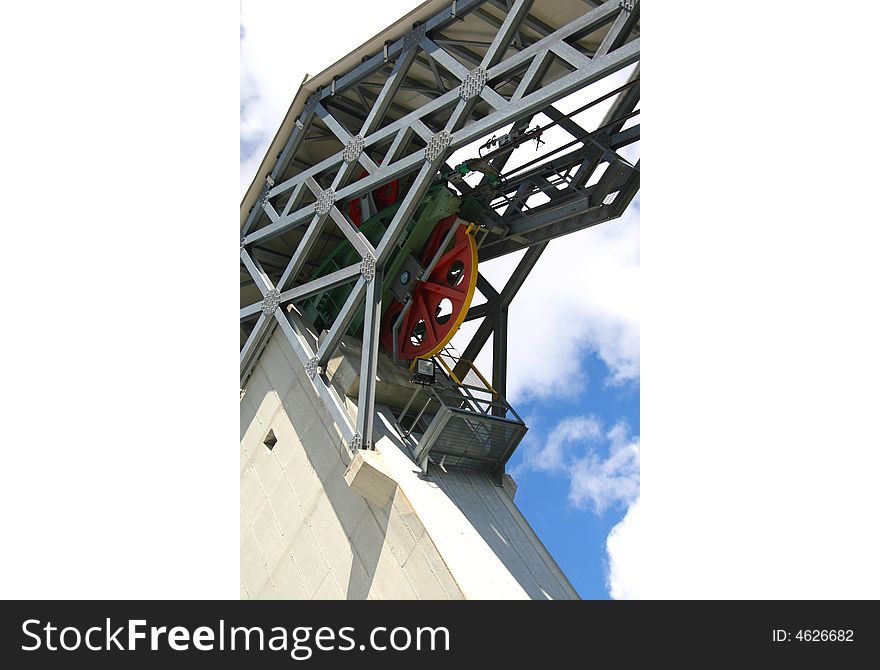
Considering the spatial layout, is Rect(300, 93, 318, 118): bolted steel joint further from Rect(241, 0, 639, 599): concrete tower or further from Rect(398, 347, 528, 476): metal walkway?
Rect(398, 347, 528, 476): metal walkway

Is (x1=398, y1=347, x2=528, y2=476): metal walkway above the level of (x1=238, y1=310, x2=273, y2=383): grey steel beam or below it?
below

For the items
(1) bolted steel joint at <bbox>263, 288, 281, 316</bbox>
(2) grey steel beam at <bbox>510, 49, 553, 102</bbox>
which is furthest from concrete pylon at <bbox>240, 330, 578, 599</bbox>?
(2) grey steel beam at <bbox>510, 49, 553, 102</bbox>

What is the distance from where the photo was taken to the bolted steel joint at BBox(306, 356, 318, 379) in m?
14.9

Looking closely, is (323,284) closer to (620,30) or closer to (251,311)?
(251,311)

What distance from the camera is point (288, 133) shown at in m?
16.8

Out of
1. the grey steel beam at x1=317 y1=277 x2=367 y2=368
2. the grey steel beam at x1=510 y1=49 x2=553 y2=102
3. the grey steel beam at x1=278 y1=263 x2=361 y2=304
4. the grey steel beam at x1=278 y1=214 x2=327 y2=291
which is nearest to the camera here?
the grey steel beam at x1=510 y1=49 x2=553 y2=102

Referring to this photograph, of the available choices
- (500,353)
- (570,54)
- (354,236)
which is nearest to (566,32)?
(570,54)

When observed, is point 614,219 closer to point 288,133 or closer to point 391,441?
point 391,441

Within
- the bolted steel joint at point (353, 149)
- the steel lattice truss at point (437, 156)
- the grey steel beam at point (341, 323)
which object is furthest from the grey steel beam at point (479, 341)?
the bolted steel joint at point (353, 149)

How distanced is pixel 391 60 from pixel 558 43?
12.3ft

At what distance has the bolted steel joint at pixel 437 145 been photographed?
43.5ft

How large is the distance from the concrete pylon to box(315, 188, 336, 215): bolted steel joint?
8.15 ft

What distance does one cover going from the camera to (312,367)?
1491 centimetres

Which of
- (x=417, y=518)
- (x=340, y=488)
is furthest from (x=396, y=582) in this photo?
(x=340, y=488)
